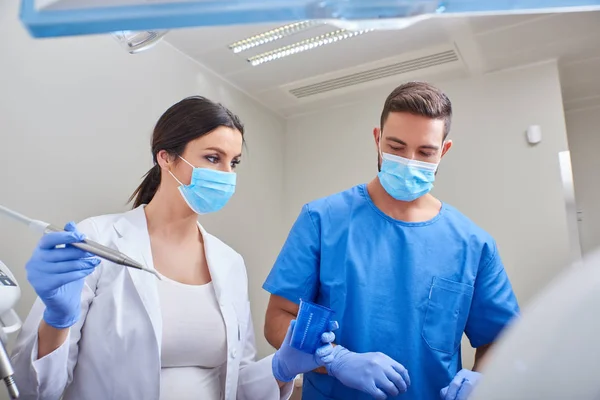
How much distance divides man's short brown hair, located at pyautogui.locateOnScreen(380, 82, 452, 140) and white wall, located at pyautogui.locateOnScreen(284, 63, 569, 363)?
144 centimetres

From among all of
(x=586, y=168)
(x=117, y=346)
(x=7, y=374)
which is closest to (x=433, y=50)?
(x=586, y=168)

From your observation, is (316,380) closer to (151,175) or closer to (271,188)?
(151,175)

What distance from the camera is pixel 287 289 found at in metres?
1.32

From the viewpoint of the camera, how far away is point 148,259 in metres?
1.33

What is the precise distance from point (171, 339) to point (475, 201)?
6.98 feet

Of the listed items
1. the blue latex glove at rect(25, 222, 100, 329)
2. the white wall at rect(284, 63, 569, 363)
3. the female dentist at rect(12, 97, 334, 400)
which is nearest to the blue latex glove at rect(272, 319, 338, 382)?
the female dentist at rect(12, 97, 334, 400)

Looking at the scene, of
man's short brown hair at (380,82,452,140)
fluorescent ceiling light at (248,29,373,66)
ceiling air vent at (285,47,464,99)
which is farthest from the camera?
ceiling air vent at (285,47,464,99)

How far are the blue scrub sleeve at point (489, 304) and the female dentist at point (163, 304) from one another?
561 millimetres

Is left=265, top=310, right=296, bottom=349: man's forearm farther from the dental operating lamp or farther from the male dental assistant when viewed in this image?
the dental operating lamp

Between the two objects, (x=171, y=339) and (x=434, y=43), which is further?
(x=434, y=43)

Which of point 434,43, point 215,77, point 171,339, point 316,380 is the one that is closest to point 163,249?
point 171,339

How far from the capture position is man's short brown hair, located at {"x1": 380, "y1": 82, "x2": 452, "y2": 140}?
1.36 meters

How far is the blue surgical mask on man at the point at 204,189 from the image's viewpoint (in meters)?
1.45

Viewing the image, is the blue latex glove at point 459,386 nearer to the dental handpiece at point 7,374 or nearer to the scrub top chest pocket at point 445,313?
the scrub top chest pocket at point 445,313
